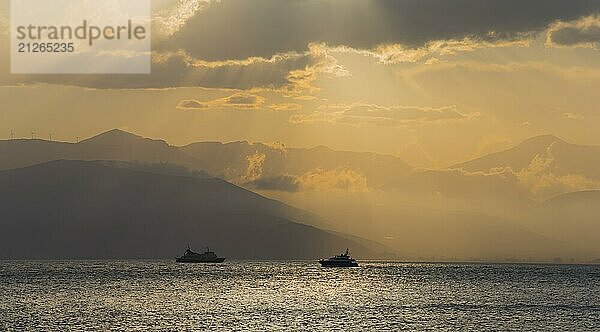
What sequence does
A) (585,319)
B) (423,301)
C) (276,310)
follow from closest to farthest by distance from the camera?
(585,319) < (276,310) < (423,301)

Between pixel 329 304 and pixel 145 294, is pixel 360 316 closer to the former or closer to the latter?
pixel 329 304

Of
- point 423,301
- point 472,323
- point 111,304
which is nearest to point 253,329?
point 472,323

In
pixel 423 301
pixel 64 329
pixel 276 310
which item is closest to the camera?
pixel 64 329

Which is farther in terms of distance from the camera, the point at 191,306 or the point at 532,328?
the point at 191,306

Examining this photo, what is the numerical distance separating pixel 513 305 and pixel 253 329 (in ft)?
228

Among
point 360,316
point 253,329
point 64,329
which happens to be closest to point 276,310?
point 360,316

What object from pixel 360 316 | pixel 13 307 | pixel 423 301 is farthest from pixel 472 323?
pixel 13 307

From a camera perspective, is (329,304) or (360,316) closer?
(360,316)

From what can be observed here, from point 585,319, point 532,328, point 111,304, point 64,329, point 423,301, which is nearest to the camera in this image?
point 64,329

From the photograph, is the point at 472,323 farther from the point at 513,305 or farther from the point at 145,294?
the point at 145,294

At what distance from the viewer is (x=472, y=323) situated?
134m

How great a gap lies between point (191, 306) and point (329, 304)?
2572 cm

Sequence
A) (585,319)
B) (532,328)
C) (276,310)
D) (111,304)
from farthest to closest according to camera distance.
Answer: (111,304) → (276,310) → (585,319) → (532,328)

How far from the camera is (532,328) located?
128 meters
